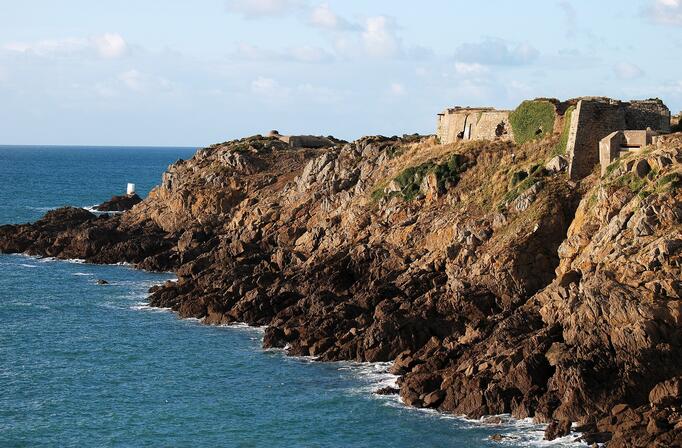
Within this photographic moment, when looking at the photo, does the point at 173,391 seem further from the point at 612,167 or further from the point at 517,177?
the point at 612,167

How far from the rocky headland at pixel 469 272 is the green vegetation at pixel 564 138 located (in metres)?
0.33

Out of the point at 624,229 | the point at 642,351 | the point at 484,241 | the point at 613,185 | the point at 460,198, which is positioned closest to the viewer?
the point at 642,351

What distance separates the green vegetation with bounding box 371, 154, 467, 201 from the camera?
226ft

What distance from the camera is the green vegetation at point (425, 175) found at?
2712 inches

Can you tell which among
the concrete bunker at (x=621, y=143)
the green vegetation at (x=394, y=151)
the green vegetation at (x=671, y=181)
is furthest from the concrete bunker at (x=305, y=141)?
the green vegetation at (x=671, y=181)

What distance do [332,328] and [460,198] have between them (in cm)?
1416

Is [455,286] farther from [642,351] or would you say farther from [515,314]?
[642,351]

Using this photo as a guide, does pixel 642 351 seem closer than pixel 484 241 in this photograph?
Yes

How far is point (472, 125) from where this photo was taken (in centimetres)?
7644

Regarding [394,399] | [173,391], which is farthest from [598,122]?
[173,391]

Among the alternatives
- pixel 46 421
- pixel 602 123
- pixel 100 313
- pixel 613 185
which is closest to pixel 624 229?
pixel 613 185

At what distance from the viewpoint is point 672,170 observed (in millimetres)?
52562

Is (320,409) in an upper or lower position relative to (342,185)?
lower

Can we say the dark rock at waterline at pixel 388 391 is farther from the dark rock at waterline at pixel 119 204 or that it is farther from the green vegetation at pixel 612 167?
the dark rock at waterline at pixel 119 204
